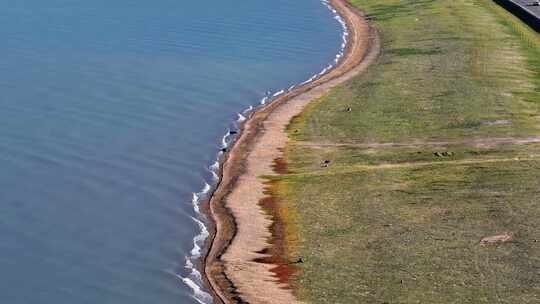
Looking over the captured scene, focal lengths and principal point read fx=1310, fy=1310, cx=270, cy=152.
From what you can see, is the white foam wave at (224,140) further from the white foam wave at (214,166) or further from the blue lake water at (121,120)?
the white foam wave at (214,166)

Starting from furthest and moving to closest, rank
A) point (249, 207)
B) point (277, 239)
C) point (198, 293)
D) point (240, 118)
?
point (240, 118), point (249, 207), point (277, 239), point (198, 293)

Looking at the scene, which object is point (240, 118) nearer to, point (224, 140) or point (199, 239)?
point (224, 140)

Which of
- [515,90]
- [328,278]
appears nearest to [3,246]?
[328,278]

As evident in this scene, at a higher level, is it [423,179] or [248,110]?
[423,179]

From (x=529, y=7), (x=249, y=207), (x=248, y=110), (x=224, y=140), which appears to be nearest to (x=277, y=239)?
(x=249, y=207)

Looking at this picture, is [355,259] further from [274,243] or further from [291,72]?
[291,72]

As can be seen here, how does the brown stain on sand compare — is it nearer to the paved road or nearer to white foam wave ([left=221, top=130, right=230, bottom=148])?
white foam wave ([left=221, top=130, right=230, bottom=148])

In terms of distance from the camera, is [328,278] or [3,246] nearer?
[328,278]
